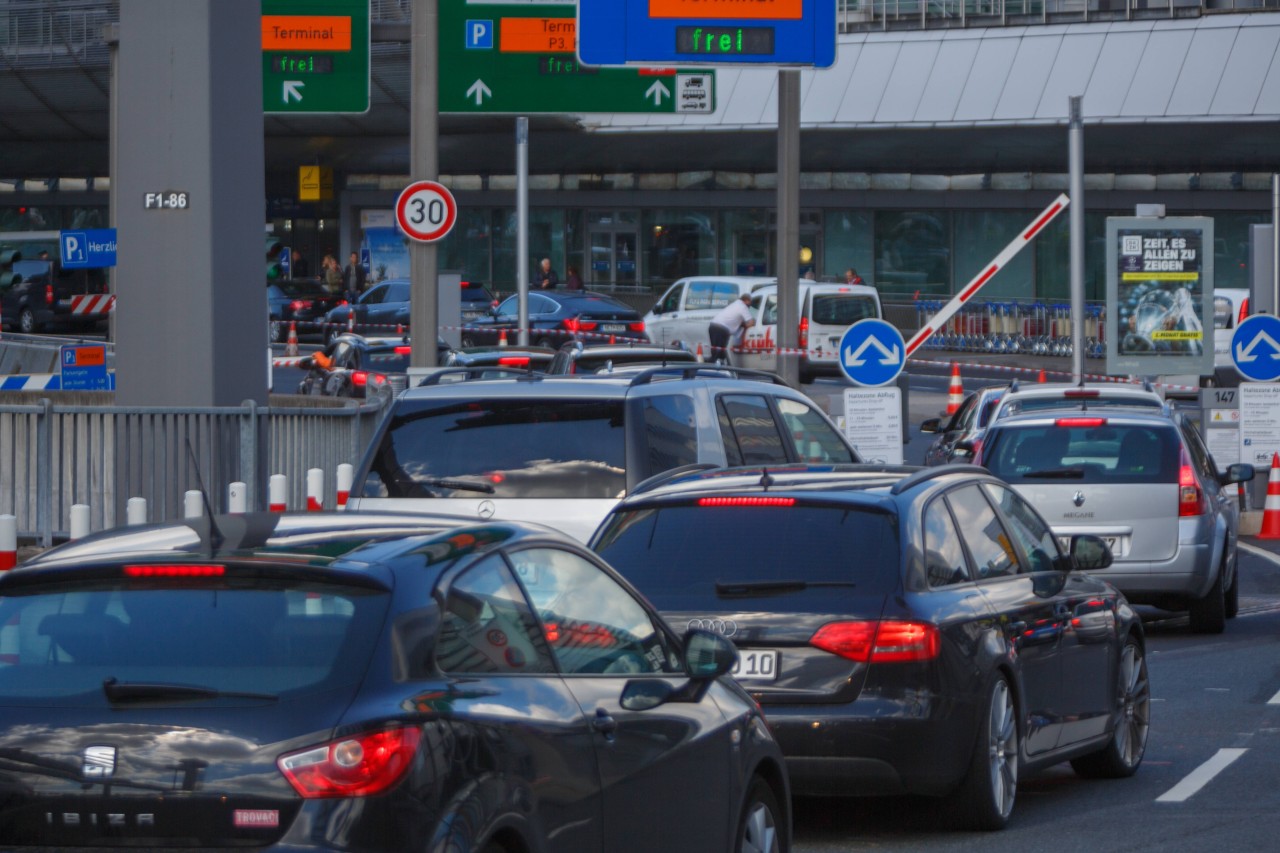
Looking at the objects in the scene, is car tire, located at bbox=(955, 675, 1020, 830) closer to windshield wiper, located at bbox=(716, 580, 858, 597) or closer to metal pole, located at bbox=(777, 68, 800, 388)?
windshield wiper, located at bbox=(716, 580, 858, 597)

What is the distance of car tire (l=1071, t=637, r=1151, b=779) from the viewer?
9312 millimetres

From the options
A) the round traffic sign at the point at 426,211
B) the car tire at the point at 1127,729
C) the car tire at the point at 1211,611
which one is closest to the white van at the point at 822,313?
the round traffic sign at the point at 426,211

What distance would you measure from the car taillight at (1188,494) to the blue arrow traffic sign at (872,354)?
5.26 metres

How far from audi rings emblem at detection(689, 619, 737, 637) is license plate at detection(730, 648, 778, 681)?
0.09 m

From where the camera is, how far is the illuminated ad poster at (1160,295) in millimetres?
24422

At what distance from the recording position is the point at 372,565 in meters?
4.70

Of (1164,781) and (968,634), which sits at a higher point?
(968,634)

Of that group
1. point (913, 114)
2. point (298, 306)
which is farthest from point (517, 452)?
point (298, 306)

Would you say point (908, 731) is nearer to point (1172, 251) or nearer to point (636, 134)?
point (1172, 251)

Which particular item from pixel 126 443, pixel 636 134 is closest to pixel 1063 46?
pixel 636 134

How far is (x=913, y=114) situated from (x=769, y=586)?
42611 millimetres

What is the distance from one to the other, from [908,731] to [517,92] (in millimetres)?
24697

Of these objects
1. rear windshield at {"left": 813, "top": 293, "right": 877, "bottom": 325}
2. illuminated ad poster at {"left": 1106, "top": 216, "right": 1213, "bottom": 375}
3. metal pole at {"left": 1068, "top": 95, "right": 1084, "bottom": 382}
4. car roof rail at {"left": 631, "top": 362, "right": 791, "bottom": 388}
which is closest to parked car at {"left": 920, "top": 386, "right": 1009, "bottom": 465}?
metal pole at {"left": 1068, "top": 95, "right": 1084, "bottom": 382}

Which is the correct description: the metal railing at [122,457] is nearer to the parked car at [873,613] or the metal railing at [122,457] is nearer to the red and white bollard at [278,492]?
the red and white bollard at [278,492]
